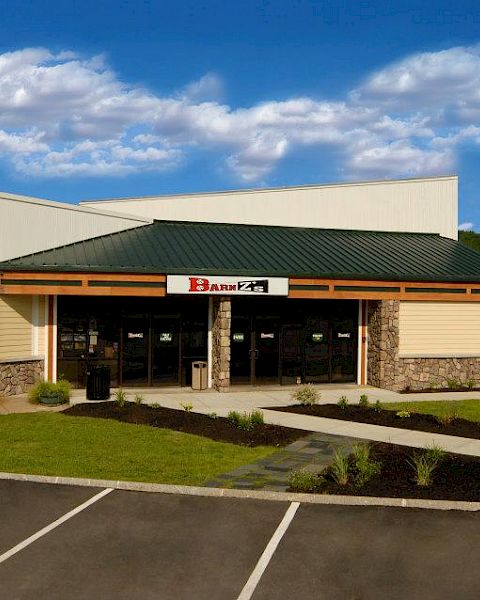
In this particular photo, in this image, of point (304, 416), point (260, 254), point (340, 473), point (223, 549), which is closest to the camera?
point (223, 549)

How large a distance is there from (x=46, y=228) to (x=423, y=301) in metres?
14.0

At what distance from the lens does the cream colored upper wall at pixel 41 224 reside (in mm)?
21359

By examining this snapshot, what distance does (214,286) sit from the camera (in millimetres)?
21750

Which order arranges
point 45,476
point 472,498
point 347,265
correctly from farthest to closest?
1. point 347,265
2. point 45,476
3. point 472,498

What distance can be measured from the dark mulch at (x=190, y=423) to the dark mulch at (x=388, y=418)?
2505mm

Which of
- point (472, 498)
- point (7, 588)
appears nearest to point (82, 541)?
point (7, 588)

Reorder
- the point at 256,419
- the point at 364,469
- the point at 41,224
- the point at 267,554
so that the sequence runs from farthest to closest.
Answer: the point at 41,224
the point at 256,419
the point at 364,469
the point at 267,554

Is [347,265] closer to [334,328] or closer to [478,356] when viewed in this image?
[334,328]

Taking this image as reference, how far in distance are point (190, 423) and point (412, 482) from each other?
21.6ft

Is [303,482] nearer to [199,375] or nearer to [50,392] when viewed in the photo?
[50,392]

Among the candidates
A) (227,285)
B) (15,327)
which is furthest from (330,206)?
(15,327)

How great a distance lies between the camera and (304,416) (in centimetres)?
1769

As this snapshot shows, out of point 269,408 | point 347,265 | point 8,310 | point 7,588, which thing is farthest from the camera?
point 347,265

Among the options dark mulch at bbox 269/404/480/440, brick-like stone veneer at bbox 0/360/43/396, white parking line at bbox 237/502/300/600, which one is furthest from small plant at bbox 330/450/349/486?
brick-like stone veneer at bbox 0/360/43/396
